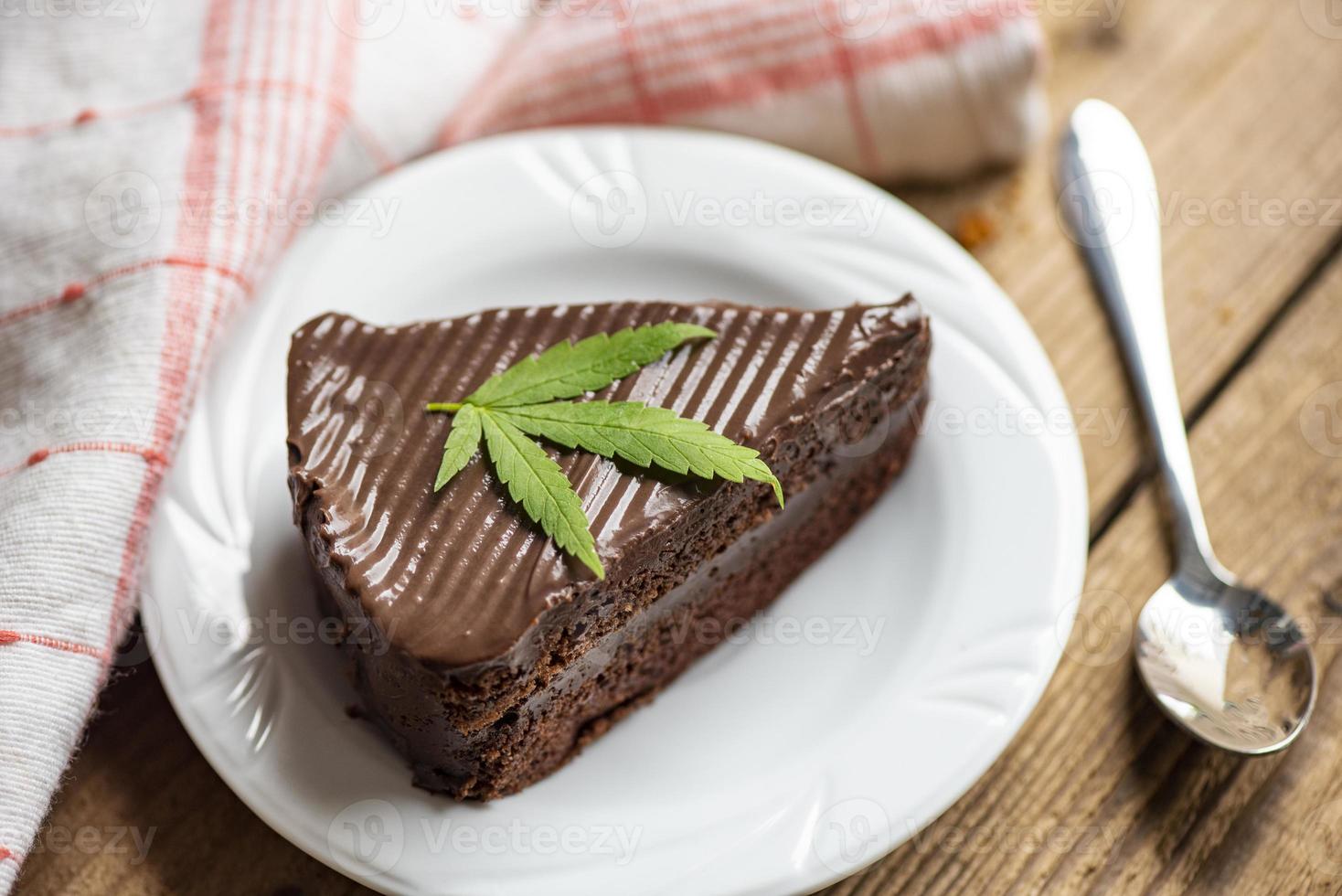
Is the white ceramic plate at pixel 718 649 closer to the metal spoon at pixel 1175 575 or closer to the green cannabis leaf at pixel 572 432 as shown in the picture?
the metal spoon at pixel 1175 575

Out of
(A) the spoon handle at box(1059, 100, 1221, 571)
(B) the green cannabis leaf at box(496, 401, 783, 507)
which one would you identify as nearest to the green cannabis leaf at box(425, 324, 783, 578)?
(B) the green cannabis leaf at box(496, 401, 783, 507)

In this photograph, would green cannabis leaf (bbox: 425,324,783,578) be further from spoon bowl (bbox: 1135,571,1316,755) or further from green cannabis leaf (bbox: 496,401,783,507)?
spoon bowl (bbox: 1135,571,1316,755)

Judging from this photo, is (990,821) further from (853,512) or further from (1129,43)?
(1129,43)

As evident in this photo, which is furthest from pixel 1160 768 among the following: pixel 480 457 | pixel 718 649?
pixel 480 457

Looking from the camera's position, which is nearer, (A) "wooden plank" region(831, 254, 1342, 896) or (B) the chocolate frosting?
(B) the chocolate frosting

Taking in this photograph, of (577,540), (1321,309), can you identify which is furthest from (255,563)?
(1321,309)

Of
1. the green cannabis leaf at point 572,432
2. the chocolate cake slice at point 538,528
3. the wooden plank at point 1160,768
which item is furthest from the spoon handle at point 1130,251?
the green cannabis leaf at point 572,432
